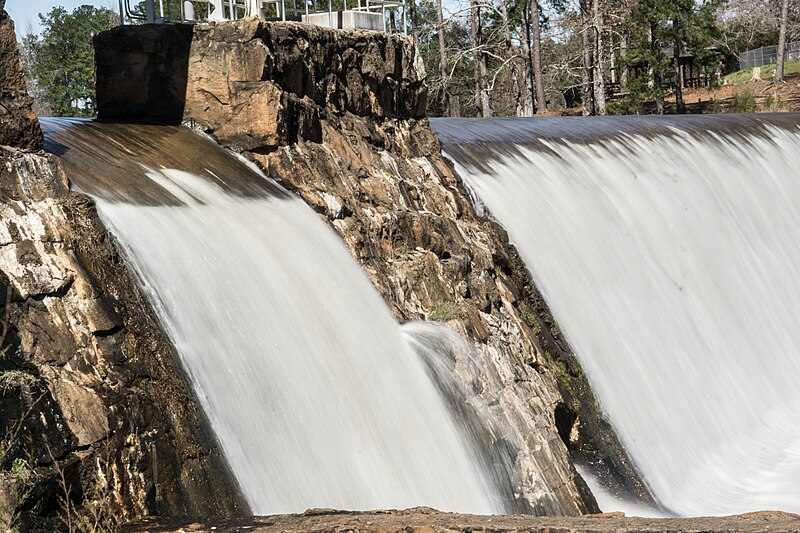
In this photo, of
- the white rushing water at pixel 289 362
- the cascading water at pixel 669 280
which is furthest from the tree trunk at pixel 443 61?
the white rushing water at pixel 289 362

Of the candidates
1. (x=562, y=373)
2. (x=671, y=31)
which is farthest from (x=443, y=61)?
(x=562, y=373)

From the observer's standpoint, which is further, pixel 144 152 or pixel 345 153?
pixel 345 153

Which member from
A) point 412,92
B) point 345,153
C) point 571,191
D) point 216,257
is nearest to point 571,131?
point 571,191

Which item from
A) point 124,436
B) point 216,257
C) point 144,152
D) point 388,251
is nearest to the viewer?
point 124,436

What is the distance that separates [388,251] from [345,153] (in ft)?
5.06

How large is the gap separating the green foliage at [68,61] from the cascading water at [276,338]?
38.4 meters

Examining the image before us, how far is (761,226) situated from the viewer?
20141 millimetres

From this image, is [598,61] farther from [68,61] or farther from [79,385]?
[79,385]

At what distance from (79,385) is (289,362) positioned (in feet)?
6.59

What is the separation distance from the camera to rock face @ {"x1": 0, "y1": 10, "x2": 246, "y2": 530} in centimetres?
644

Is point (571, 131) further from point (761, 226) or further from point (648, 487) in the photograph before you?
point (648, 487)

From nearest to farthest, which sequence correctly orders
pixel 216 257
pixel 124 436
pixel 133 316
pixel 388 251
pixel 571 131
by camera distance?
pixel 124 436
pixel 133 316
pixel 216 257
pixel 388 251
pixel 571 131

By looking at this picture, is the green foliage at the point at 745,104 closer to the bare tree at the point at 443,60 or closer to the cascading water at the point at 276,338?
the bare tree at the point at 443,60

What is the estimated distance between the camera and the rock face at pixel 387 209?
11219mm
